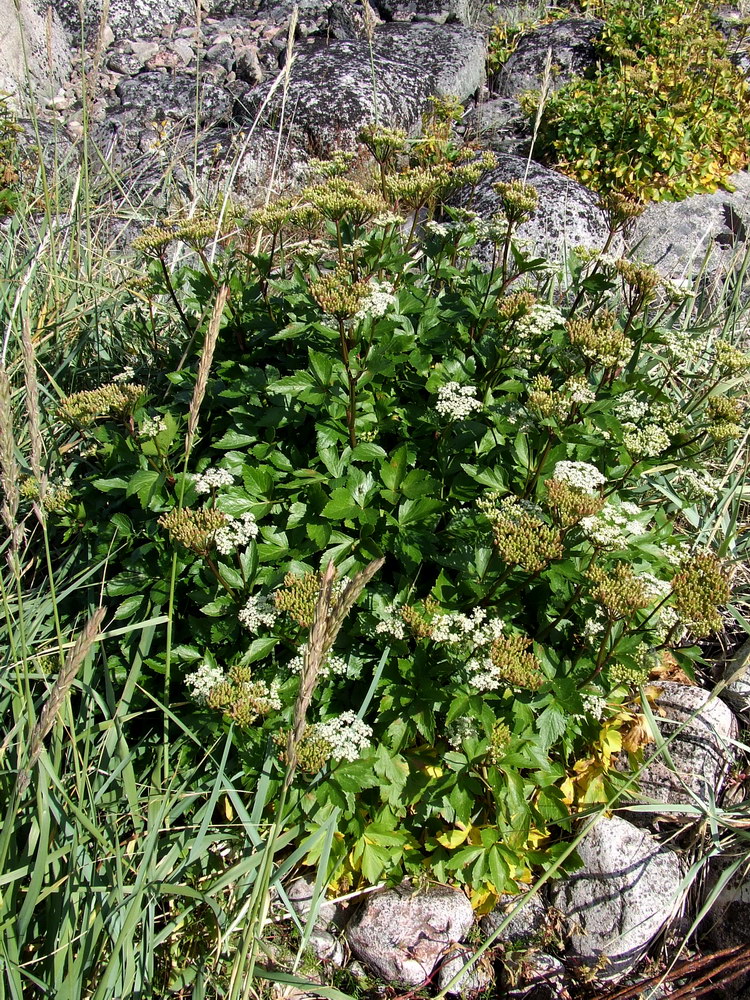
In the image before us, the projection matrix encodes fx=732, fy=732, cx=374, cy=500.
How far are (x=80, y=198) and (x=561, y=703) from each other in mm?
4308

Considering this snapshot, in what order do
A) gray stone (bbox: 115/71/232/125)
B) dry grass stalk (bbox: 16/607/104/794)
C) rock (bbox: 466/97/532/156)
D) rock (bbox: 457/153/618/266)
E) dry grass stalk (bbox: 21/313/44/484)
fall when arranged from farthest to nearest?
gray stone (bbox: 115/71/232/125) → rock (bbox: 466/97/532/156) → rock (bbox: 457/153/618/266) → dry grass stalk (bbox: 21/313/44/484) → dry grass stalk (bbox: 16/607/104/794)

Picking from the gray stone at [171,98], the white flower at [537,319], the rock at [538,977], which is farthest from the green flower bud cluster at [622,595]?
the gray stone at [171,98]

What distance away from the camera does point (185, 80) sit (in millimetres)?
9523

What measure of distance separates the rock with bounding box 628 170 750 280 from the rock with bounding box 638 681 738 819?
429cm

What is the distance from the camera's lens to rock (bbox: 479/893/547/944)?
2.64m

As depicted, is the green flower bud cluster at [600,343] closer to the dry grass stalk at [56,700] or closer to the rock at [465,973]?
the dry grass stalk at [56,700]

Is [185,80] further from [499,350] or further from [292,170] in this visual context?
[499,350]

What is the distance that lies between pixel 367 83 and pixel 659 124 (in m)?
3.18

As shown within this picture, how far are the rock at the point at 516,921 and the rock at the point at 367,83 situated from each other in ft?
21.6

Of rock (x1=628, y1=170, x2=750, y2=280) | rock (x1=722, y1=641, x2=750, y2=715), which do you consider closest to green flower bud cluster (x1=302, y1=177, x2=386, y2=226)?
rock (x1=722, y1=641, x2=750, y2=715)

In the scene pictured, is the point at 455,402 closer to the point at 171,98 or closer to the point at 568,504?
the point at 568,504

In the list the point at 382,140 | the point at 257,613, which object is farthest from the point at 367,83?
the point at 257,613

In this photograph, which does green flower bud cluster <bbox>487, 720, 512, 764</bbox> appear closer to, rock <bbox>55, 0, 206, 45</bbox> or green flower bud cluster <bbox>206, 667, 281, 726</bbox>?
green flower bud cluster <bbox>206, 667, 281, 726</bbox>

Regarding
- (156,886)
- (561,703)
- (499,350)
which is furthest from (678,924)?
(499,350)
